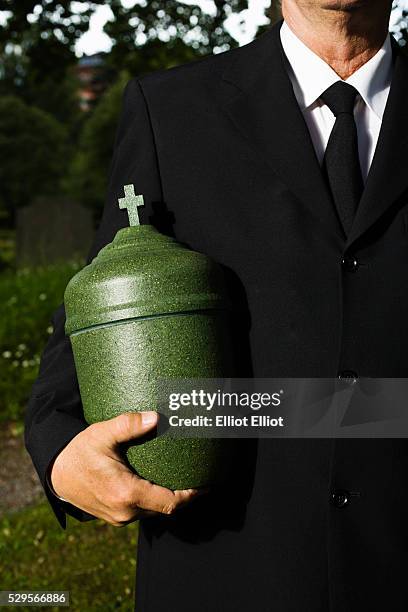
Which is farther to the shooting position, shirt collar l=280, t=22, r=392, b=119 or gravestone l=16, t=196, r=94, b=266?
gravestone l=16, t=196, r=94, b=266

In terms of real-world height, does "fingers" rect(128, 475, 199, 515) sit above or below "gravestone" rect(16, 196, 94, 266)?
above

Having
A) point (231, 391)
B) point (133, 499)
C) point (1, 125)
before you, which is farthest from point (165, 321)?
point (1, 125)

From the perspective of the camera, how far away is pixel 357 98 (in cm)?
208

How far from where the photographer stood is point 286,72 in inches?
83.4

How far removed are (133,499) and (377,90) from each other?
1165mm

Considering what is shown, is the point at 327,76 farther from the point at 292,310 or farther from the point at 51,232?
the point at 51,232

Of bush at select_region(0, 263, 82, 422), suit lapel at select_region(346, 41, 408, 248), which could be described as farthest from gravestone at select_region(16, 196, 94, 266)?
suit lapel at select_region(346, 41, 408, 248)

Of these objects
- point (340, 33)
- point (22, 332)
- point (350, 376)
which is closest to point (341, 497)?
point (350, 376)

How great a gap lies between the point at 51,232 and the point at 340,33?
14.7 m

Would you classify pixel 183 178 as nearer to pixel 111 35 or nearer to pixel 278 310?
pixel 278 310

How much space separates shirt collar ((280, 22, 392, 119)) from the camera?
6.79 ft

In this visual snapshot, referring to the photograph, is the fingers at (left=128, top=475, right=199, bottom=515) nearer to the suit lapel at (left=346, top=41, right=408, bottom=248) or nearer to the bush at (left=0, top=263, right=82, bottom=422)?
the suit lapel at (left=346, top=41, right=408, bottom=248)

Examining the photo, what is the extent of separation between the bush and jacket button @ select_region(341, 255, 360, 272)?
6.97 meters

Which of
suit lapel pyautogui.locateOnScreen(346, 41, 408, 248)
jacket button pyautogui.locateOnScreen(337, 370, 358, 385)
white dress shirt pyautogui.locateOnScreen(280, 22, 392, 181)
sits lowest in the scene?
jacket button pyautogui.locateOnScreen(337, 370, 358, 385)
